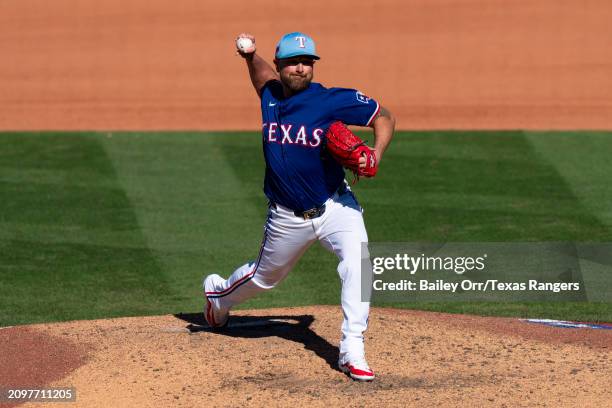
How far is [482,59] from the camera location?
1764cm

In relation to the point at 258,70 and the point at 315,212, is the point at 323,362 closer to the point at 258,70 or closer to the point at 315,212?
the point at 315,212

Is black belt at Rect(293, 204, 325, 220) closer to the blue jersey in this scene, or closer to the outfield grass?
the blue jersey

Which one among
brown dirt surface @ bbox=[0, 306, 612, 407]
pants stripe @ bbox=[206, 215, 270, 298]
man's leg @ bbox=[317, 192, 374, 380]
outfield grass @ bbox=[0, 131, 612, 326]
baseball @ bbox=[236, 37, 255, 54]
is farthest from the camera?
outfield grass @ bbox=[0, 131, 612, 326]

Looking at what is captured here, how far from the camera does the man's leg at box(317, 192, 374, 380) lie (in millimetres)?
6906

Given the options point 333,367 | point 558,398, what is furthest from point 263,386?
point 558,398

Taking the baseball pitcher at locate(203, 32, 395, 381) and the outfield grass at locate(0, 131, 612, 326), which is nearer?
the baseball pitcher at locate(203, 32, 395, 381)

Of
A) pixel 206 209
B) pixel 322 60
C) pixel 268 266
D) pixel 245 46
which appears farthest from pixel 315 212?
pixel 322 60

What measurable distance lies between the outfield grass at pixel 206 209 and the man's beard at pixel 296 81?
275cm

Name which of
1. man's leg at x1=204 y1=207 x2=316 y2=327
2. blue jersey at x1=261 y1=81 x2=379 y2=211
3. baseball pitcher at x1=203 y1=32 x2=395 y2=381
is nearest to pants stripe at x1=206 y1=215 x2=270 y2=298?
man's leg at x1=204 y1=207 x2=316 y2=327

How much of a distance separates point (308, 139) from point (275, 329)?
1619 millimetres

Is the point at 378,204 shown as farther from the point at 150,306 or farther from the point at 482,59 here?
the point at 482,59

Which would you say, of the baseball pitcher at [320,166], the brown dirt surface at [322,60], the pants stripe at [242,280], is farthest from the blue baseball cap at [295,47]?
the brown dirt surface at [322,60]

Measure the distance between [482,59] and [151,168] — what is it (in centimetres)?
600

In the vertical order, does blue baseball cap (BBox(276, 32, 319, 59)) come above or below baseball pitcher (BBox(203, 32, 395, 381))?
above
